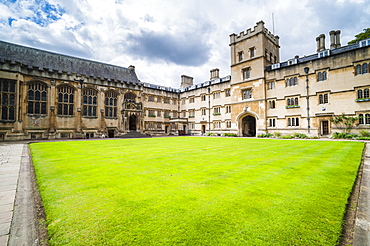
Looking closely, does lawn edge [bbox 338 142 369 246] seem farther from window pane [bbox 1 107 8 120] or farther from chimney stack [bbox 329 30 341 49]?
window pane [bbox 1 107 8 120]

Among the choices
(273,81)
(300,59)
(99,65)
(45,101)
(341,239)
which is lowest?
(341,239)

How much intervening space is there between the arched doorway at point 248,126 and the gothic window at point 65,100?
30.6 metres

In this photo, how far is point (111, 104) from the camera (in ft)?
114

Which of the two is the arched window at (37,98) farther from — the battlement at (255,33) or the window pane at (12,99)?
the battlement at (255,33)

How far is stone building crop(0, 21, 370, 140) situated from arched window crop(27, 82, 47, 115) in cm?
12

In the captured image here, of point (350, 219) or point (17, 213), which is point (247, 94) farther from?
point (17, 213)

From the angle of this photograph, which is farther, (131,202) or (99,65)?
(99,65)

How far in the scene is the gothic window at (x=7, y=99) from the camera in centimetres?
2441

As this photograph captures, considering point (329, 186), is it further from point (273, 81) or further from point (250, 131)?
point (250, 131)

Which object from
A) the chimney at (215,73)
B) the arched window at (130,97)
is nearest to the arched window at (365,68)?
the chimney at (215,73)

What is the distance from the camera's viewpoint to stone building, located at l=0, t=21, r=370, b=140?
2342cm

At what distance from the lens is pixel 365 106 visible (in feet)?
69.4

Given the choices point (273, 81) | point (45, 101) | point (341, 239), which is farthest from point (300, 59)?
point (45, 101)

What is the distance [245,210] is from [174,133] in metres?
40.0
